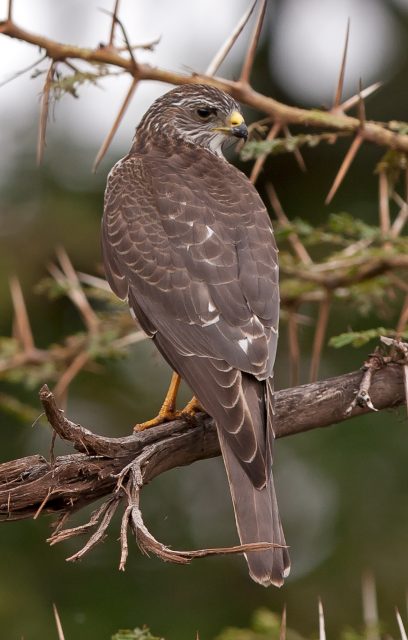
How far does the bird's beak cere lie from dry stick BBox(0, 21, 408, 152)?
102cm

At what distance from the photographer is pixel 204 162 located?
5418 mm

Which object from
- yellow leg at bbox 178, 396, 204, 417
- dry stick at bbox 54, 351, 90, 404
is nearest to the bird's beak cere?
dry stick at bbox 54, 351, 90, 404

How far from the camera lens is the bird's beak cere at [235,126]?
547 cm

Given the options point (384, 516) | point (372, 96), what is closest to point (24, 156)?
point (372, 96)

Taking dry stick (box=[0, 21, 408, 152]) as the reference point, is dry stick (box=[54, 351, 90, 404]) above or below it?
below

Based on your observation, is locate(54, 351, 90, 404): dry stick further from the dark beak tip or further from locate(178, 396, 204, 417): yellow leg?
the dark beak tip

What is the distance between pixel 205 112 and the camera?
5.82 metres

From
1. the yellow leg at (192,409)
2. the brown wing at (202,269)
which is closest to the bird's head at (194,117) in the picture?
the brown wing at (202,269)

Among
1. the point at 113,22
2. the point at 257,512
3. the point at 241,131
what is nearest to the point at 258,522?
the point at 257,512

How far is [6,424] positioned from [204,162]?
3.64 m

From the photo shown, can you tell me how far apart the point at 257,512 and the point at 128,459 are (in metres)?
0.59

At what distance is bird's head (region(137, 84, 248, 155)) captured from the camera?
574cm

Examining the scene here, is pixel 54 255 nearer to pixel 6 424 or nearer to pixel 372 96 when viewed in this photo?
pixel 6 424

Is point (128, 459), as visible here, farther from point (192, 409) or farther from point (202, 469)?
point (202, 469)
